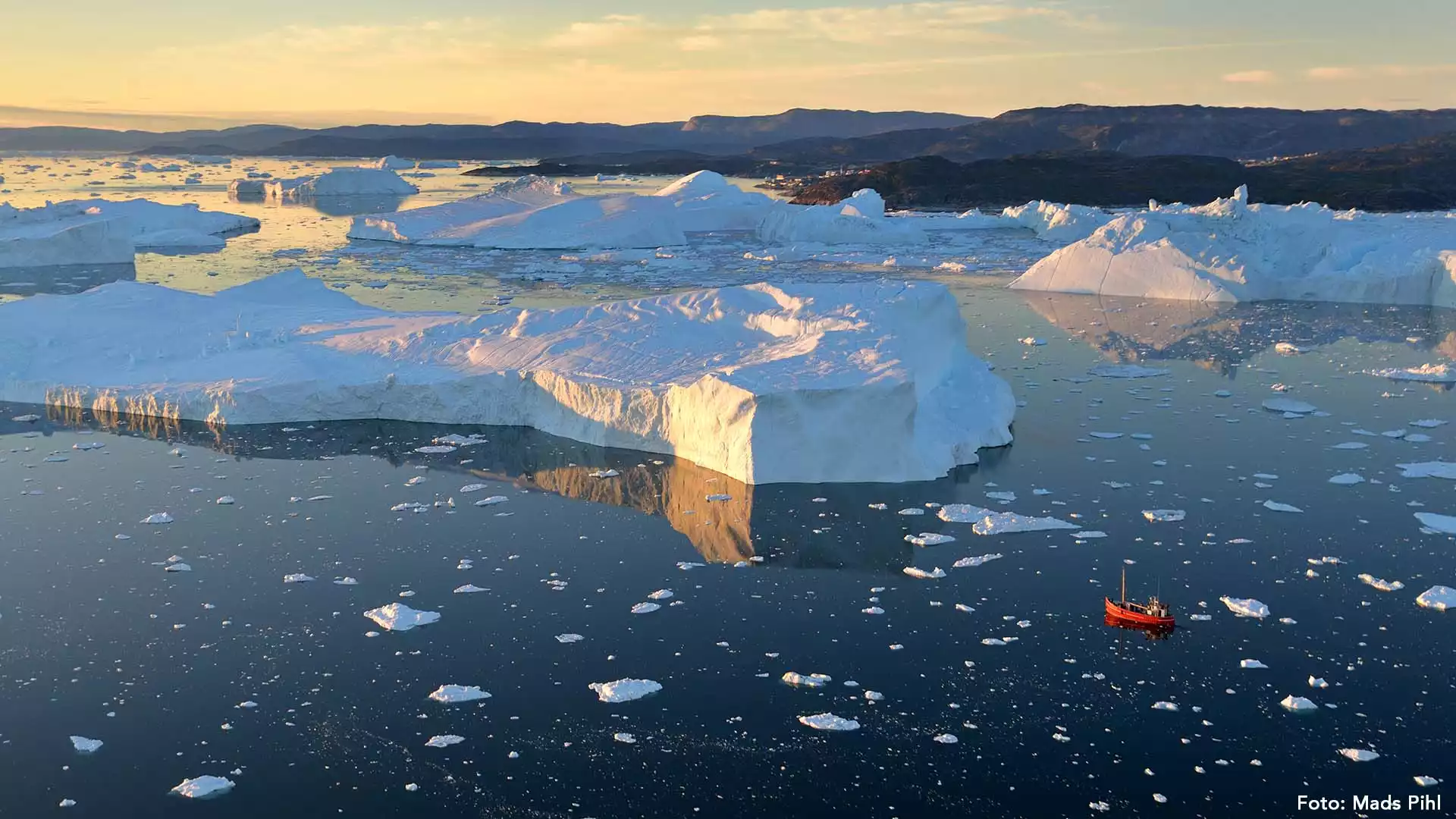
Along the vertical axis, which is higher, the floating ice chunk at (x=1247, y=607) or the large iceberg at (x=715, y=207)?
the large iceberg at (x=715, y=207)

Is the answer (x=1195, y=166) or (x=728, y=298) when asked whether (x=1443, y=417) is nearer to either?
(x=728, y=298)

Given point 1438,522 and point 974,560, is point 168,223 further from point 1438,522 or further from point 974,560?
point 1438,522

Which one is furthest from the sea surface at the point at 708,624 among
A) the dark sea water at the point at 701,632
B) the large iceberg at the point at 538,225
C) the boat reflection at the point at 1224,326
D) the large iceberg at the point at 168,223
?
the large iceberg at the point at 168,223

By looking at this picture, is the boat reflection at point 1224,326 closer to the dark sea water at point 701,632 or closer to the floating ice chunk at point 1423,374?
the floating ice chunk at point 1423,374

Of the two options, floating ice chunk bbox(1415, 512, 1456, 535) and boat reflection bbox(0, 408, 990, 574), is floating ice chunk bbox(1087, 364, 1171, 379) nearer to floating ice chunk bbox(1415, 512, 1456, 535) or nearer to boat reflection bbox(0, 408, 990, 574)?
boat reflection bbox(0, 408, 990, 574)

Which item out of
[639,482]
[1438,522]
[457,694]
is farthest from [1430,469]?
[457,694]

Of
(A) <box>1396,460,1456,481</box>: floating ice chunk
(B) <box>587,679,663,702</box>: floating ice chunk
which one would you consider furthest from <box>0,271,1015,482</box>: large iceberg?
(B) <box>587,679,663,702</box>: floating ice chunk
